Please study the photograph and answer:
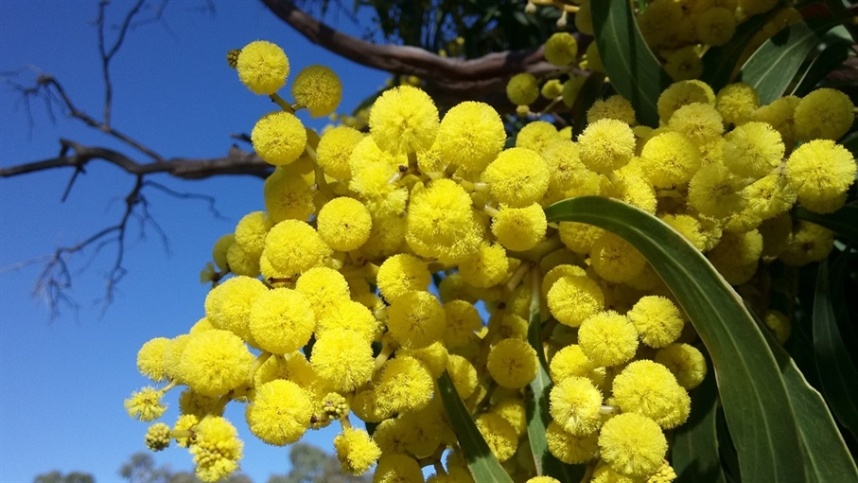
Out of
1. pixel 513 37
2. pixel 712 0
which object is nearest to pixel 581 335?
pixel 712 0

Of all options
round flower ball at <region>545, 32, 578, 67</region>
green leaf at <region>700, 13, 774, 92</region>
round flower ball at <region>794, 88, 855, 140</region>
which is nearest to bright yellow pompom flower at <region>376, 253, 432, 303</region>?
round flower ball at <region>794, 88, 855, 140</region>

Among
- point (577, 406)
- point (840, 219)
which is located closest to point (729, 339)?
point (577, 406)

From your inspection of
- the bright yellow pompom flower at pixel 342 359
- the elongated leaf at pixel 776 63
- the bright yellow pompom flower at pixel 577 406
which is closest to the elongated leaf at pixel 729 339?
the bright yellow pompom flower at pixel 577 406

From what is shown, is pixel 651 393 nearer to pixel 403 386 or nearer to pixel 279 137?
pixel 403 386

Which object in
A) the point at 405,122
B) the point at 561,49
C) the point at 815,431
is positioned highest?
the point at 561,49

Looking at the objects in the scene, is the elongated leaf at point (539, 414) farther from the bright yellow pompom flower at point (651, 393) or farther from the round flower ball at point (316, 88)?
the round flower ball at point (316, 88)

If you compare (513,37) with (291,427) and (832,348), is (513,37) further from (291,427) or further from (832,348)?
(291,427)
